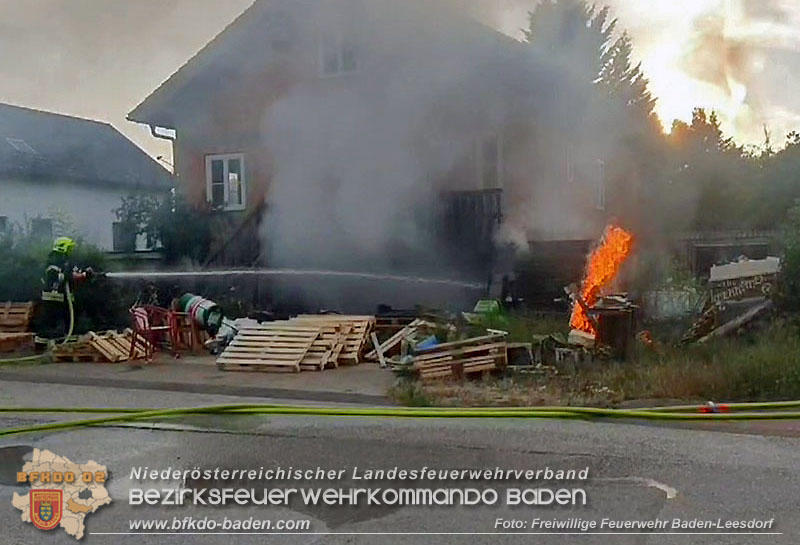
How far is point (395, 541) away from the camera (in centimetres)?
352

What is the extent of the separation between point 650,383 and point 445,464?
2.86 metres

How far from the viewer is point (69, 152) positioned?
2211cm

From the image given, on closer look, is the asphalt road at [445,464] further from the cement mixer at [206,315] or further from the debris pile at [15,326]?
the debris pile at [15,326]

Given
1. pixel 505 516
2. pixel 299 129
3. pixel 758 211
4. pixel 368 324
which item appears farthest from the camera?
pixel 758 211

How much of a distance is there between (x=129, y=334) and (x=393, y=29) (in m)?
6.33

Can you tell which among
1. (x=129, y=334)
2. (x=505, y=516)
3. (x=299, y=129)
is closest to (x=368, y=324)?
(x=129, y=334)

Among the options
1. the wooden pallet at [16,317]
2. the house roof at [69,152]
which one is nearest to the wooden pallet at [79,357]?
the wooden pallet at [16,317]

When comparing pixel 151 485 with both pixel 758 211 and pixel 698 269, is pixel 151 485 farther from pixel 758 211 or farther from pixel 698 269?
pixel 758 211

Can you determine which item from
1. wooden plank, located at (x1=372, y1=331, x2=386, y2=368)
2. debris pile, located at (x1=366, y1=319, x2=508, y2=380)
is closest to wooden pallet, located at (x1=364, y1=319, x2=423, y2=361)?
wooden plank, located at (x1=372, y1=331, x2=386, y2=368)

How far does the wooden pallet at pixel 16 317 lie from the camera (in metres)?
11.0

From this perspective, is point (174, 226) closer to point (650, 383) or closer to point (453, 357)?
point (453, 357)

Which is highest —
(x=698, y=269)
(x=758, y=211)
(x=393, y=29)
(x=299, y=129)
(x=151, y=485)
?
(x=393, y=29)

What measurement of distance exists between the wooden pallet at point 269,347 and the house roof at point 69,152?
34.1 ft

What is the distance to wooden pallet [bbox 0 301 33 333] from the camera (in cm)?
1105
